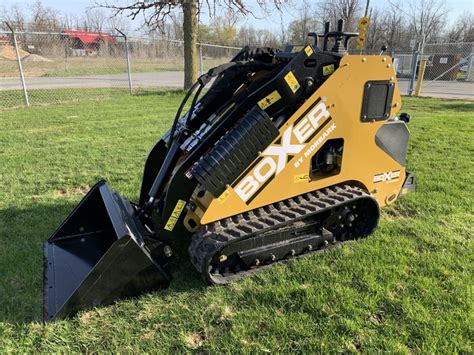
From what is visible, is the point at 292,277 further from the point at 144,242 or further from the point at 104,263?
the point at 104,263

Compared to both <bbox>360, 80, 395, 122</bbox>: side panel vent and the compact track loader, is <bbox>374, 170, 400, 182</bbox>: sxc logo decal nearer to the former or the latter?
the compact track loader

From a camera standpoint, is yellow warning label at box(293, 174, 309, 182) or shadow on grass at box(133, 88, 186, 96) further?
shadow on grass at box(133, 88, 186, 96)

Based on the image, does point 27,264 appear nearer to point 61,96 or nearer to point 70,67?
point 61,96

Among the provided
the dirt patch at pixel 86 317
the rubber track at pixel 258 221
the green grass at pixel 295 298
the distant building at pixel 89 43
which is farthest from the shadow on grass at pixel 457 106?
the distant building at pixel 89 43

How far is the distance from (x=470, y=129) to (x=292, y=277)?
Answer: 7.18 meters

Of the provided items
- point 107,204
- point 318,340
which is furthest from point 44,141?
point 318,340

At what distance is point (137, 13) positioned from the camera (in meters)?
13.9

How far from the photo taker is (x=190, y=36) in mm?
13812

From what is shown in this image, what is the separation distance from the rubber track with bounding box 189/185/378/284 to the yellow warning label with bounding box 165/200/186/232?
190mm

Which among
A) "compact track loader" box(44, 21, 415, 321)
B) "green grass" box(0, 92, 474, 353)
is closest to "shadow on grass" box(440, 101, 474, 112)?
"green grass" box(0, 92, 474, 353)

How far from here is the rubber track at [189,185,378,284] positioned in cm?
283

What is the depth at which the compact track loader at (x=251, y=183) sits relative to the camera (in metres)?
2.87

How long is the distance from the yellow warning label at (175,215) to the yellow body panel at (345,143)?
20 cm

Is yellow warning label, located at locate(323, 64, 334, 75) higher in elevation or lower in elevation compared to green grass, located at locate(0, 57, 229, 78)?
higher
